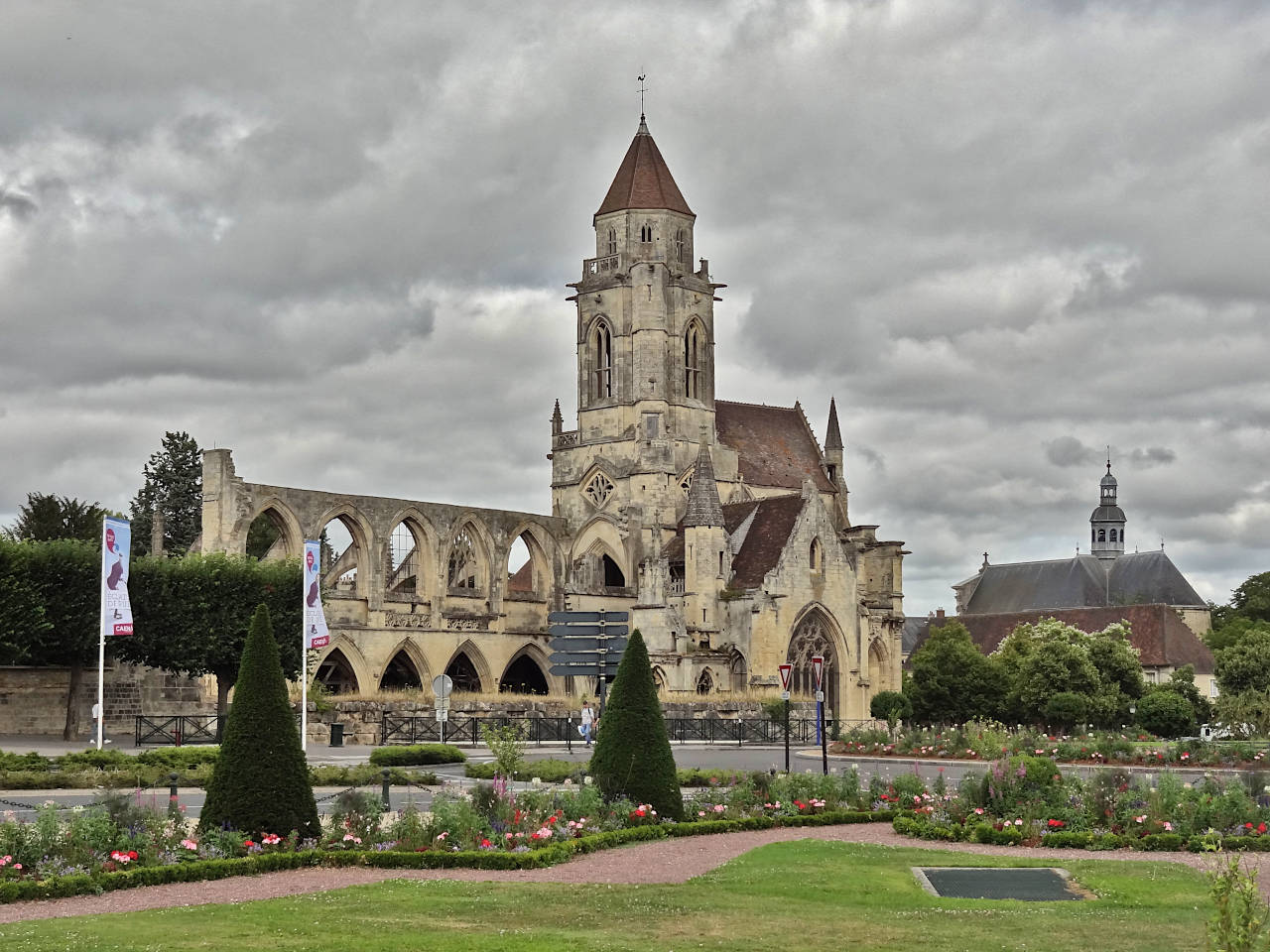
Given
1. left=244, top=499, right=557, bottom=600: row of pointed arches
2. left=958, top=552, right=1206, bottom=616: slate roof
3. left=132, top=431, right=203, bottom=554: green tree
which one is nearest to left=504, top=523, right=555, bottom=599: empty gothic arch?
left=244, top=499, right=557, bottom=600: row of pointed arches

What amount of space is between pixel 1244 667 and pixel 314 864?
1886 inches

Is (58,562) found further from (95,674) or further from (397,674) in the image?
(397,674)

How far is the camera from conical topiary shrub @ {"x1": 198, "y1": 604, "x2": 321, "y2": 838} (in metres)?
18.6

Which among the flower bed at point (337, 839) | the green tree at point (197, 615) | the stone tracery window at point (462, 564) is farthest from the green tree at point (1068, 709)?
the flower bed at point (337, 839)

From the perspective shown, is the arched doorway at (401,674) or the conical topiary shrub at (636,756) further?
the arched doorway at (401,674)

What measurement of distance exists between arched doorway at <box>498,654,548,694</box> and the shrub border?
160 feet

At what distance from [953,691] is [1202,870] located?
42.2 meters

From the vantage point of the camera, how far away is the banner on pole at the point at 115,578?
35.1 metres

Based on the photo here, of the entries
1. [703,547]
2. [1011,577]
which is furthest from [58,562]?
[1011,577]

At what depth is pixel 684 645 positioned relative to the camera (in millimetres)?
64812

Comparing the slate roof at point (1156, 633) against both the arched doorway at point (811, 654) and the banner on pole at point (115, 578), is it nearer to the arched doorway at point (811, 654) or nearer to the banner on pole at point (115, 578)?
the arched doorway at point (811, 654)

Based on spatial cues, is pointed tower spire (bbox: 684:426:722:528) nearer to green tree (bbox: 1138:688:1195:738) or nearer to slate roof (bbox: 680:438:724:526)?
slate roof (bbox: 680:438:724:526)

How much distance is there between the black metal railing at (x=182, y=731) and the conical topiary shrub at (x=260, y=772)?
21.4m


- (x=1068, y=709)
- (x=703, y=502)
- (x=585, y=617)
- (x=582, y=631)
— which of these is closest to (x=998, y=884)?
(x=582, y=631)
